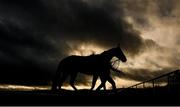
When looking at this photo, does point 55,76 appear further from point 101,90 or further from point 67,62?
point 101,90

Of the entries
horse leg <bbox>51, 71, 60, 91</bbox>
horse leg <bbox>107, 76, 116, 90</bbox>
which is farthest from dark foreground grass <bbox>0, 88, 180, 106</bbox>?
horse leg <bbox>51, 71, 60, 91</bbox>

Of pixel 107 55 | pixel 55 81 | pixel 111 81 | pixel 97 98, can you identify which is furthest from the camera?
pixel 55 81

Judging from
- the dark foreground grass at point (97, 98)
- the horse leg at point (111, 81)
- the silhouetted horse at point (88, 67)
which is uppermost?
the silhouetted horse at point (88, 67)

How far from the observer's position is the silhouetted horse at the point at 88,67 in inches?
708

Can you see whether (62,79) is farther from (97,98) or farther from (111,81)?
(97,98)

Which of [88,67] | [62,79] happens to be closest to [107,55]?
[88,67]

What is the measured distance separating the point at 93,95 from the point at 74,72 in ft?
15.6

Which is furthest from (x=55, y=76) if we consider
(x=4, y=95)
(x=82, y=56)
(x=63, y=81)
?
(x=4, y=95)

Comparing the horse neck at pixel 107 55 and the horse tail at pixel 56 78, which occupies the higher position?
the horse neck at pixel 107 55

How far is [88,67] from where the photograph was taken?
18109mm

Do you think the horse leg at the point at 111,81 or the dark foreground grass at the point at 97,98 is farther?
the horse leg at the point at 111,81

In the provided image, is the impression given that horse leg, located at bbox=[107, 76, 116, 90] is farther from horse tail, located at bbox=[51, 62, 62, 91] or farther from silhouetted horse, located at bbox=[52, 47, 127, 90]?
horse tail, located at bbox=[51, 62, 62, 91]

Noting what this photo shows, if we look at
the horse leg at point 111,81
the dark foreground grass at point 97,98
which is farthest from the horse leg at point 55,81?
the dark foreground grass at point 97,98

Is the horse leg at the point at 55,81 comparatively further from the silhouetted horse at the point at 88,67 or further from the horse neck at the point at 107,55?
the horse neck at the point at 107,55
